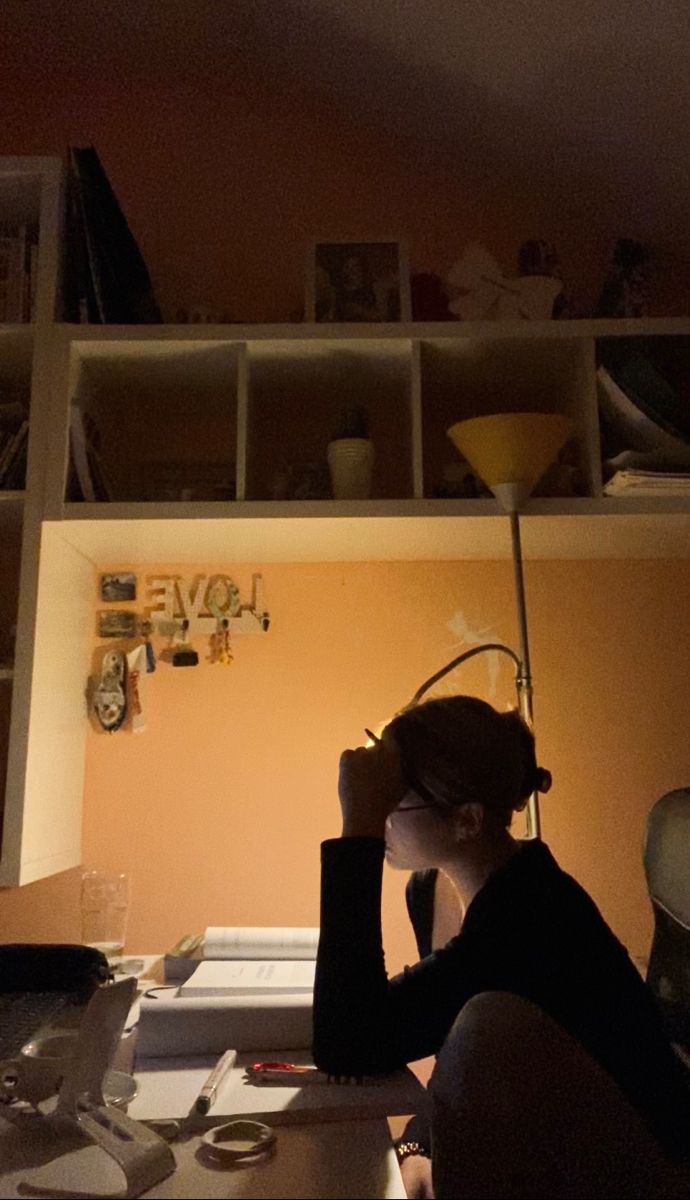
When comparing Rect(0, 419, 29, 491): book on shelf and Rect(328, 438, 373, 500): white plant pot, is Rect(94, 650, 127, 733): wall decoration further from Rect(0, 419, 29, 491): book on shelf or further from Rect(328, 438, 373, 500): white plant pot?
Rect(328, 438, 373, 500): white plant pot

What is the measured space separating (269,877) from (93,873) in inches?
13.0

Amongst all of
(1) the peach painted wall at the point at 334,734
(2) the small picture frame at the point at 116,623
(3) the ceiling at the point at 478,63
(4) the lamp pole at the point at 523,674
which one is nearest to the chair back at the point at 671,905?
(4) the lamp pole at the point at 523,674

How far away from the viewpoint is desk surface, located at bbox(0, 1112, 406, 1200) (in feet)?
2.83

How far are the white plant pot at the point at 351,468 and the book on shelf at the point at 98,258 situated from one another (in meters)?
0.41

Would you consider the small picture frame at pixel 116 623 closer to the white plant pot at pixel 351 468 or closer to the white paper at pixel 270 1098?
the white plant pot at pixel 351 468

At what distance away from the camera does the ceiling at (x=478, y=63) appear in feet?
5.47

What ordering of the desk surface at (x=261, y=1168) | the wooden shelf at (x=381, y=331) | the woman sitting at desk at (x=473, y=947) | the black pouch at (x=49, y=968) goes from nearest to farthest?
the desk surface at (x=261, y=1168) → the woman sitting at desk at (x=473, y=947) → the black pouch at (x=49, y=968) → the wooden shelf at (x=381, y=331)

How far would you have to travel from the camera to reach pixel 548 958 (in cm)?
106

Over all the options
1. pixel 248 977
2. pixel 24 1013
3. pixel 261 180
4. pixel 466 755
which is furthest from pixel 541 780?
pixel 261 180

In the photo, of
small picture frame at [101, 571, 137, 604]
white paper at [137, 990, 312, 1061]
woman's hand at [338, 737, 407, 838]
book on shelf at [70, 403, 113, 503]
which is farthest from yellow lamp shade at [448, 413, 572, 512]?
white paper at [137, 990, 312, 1061]

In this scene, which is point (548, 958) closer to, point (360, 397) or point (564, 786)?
point (564, 786)

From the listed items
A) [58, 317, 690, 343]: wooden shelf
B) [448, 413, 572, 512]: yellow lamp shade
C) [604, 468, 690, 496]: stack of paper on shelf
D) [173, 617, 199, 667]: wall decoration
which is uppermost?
[58, 317, 690, 343]: wooden shelf

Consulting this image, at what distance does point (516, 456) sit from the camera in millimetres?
1497

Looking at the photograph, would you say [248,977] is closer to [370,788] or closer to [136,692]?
[370,788]
